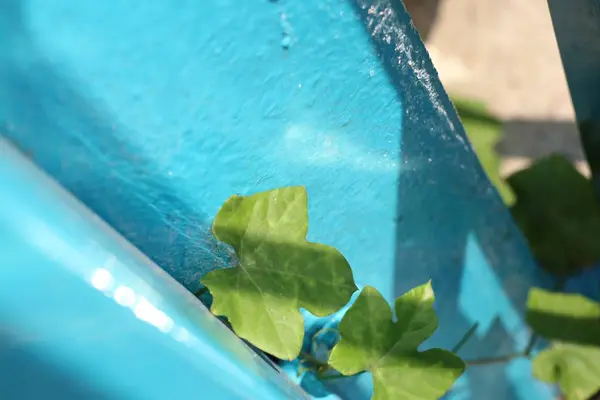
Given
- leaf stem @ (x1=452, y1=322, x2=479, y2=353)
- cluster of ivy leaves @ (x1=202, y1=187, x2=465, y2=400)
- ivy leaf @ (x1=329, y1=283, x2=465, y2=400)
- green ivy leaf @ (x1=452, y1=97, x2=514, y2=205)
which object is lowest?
green ivy leaf @ (x1=452, y1=97, x2=514, y2=205)

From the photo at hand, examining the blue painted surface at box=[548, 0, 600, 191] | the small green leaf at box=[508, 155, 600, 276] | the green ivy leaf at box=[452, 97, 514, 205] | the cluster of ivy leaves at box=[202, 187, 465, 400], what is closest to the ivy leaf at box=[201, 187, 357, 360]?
the cluster of ivy leaves at box=[202, 187, 465, 400]

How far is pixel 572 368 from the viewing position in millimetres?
894

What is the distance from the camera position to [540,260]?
1.08 meters

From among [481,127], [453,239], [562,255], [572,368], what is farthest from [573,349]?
[481,127]

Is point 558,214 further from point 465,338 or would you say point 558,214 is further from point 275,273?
point 275,273

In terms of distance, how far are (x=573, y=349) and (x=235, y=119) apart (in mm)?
739

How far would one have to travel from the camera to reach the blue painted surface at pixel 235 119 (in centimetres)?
31

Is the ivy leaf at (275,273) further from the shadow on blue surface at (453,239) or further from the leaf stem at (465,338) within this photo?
the leaf stem at (465,338)

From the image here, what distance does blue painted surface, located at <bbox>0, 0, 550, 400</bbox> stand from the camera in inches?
12.2

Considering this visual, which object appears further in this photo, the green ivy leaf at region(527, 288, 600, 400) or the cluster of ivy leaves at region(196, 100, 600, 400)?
the green ivy leaf at region(527, 288, 600, 400)

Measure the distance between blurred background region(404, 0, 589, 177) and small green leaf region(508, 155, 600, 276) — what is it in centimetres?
44

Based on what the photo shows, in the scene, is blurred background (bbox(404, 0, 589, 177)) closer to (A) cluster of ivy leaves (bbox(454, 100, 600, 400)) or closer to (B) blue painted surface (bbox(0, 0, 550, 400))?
(A) cluster of ivy leaves (bbox(454, 100, 600, 400))

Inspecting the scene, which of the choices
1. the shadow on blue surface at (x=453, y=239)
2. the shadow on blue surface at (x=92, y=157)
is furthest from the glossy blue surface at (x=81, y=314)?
the shadow on blue surface at (x=453, y=239)

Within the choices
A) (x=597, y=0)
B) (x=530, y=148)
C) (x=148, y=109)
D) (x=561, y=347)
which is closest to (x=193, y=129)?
(x=148, y=109)
